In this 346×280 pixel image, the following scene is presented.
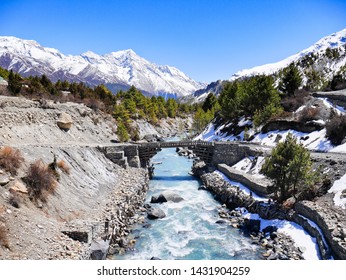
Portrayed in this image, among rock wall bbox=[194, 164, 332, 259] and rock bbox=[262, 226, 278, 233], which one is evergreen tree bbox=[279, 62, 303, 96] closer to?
rock wall bbox=[194, 164, 332, 259]

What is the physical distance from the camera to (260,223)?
28969 millimetres

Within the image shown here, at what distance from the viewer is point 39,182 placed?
22.6 meters

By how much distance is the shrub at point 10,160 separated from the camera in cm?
2161

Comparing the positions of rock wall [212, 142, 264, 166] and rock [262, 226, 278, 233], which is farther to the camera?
rock wall [212, 142, 264, 166]

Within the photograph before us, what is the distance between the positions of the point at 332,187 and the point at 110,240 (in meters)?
20.6

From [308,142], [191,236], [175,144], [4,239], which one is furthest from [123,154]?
[4,239]

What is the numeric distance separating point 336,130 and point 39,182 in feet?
124

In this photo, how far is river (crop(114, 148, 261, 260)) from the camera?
78.6ft

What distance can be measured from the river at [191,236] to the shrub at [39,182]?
24.6ft

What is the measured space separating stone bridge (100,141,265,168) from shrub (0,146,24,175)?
21.4m

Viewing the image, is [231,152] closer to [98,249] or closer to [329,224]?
[329,224]

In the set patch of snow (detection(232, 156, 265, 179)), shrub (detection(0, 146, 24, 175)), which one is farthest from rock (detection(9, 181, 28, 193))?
patch of snow (detection(232, 156, 265, 179))

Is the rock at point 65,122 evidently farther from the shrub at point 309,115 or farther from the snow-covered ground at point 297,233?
the shrub at point 309,115

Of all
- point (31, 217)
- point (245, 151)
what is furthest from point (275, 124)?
point (31, 217)
